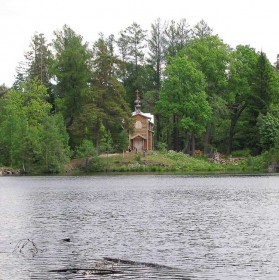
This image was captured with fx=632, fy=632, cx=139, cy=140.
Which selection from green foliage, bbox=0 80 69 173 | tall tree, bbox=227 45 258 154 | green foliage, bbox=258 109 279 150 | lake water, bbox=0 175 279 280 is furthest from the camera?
tall tree, bbox=227 45 258 154

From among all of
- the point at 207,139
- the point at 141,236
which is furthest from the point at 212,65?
the point at 141,236

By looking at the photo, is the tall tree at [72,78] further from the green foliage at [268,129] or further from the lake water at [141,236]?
the lake water at [141,236]

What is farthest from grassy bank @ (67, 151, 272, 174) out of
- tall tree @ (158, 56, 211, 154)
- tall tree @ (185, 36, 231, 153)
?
tall tree @ (185, 36, 231, 153)

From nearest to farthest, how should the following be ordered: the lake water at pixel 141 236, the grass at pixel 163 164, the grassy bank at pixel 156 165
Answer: the lake water at pixel 141 236
the grassy bank at pixel 156 165
the grass at pixel 163 164

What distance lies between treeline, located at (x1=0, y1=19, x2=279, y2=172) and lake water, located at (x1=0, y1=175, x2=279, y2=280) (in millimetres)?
39416

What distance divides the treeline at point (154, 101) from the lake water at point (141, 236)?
39.4 metres

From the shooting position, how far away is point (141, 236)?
25.7m

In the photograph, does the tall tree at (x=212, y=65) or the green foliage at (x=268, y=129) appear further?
the tall tree at (x=212, y=65)

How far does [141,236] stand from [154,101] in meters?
77.3

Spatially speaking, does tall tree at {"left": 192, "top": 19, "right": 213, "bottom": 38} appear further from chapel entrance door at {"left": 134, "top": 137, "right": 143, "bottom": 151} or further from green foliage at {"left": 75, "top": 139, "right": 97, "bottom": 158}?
green foliage at {"left": 75, "top": 139, "right": 97, "bottom": 158}

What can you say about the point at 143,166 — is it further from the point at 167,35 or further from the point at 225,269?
the point at 225,269

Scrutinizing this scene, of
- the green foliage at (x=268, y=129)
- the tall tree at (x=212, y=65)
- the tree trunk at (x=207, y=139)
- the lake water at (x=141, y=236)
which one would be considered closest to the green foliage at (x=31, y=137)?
the tree trunk at (x=207, y=139)

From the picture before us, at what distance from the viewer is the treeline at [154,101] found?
3371 inches

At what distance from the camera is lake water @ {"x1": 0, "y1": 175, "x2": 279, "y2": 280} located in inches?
752
